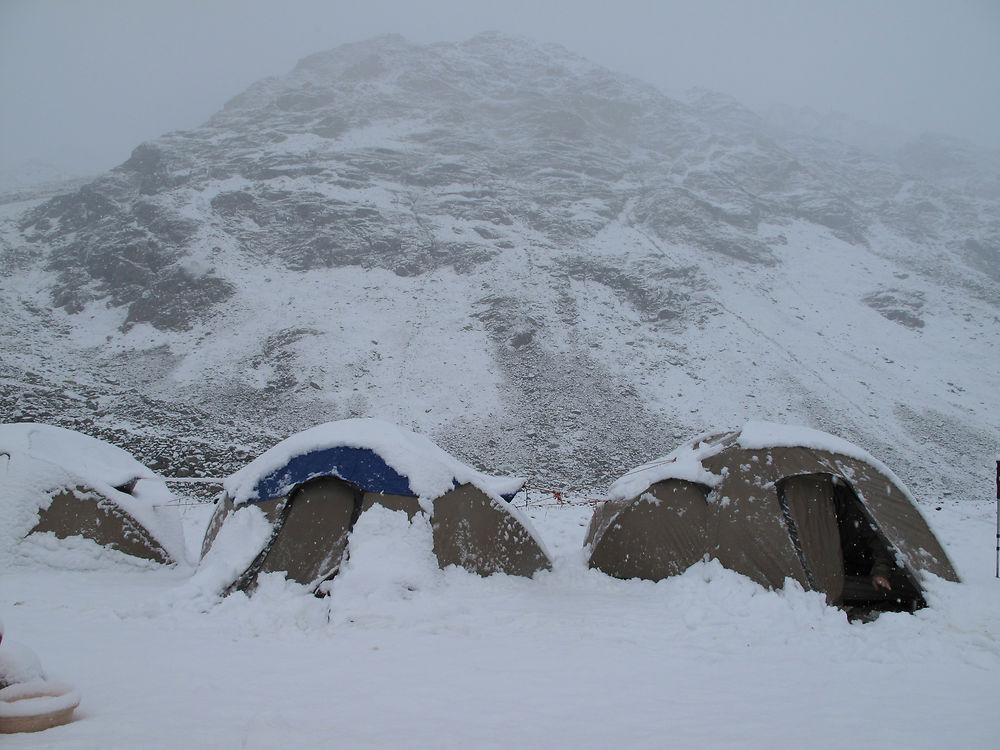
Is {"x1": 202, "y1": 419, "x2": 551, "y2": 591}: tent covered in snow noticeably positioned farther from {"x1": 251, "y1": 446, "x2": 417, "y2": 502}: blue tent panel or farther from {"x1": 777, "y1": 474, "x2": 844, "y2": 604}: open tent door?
{"x1": 777, "y1": 474, "x2": 844, "y2": 604}: open tent door

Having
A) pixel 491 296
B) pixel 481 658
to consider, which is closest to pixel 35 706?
pixel 481 658

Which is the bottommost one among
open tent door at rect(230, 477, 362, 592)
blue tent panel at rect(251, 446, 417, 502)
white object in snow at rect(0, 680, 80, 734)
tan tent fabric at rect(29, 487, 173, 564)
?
tan tent fabric at rect(29, 487, 173, 564)

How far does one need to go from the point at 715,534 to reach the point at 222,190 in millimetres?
42825

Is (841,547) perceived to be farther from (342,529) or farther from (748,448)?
(342,529)

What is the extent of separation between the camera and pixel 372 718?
3525 mm

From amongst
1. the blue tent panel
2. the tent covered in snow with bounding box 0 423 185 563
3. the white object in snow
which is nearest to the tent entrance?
the blue tent panel

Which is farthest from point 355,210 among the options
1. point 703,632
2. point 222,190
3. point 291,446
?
point 703,632

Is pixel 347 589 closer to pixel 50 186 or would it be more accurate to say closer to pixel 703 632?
pixel 703 632

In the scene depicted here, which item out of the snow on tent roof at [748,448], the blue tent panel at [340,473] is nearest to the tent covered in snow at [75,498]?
the blue tent panel at [340,473]

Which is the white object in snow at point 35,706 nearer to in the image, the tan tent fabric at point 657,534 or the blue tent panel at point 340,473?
the blue tent panel at point 340,473

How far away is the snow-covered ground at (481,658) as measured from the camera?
3395 mm

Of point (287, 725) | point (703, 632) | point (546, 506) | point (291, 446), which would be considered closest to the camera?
point (287, 725)

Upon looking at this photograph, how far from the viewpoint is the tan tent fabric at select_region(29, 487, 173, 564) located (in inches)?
300

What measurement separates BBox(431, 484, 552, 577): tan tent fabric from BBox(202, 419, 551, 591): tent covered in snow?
1cm
